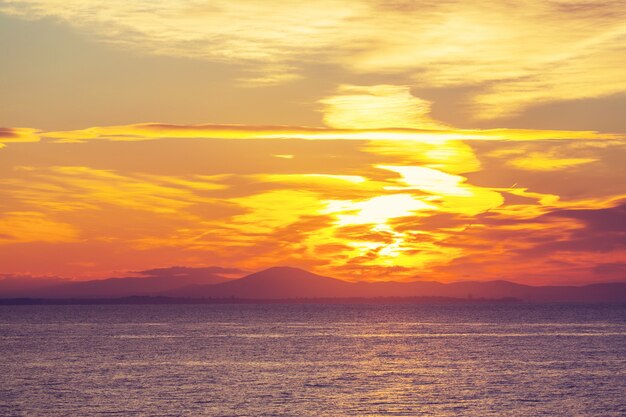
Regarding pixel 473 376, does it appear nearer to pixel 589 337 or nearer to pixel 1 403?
pixel 1 403

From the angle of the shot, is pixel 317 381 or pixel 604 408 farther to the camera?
pixel 317 381

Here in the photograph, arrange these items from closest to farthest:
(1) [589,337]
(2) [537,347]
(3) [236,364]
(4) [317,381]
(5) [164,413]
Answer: (5) [164,413]
(4) [317,381]
(3) [236,364]
(2) [537,347]
(1) [589,337]

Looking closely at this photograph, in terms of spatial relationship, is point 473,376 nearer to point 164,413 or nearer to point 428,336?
point 164,413

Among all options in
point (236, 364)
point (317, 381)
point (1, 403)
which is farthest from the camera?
point (236, 364)

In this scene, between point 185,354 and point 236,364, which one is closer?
point 236,364

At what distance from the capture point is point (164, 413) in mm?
68000

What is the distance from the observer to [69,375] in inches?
3765

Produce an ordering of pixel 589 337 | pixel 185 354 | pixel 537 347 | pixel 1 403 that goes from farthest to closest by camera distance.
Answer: pixel 589 337 < pixel 537 347 < pixel 185 354 < pixel 1 403

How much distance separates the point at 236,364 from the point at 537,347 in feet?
177

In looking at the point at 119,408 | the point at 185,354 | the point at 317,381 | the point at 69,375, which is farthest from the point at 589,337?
the point at 119,408

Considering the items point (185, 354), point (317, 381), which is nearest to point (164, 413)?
point (317, 381)

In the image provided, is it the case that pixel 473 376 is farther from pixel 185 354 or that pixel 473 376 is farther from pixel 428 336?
pixel 428 336

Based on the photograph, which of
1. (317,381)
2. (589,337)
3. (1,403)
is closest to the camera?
Result: (1,403)

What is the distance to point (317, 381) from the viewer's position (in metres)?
89.5
